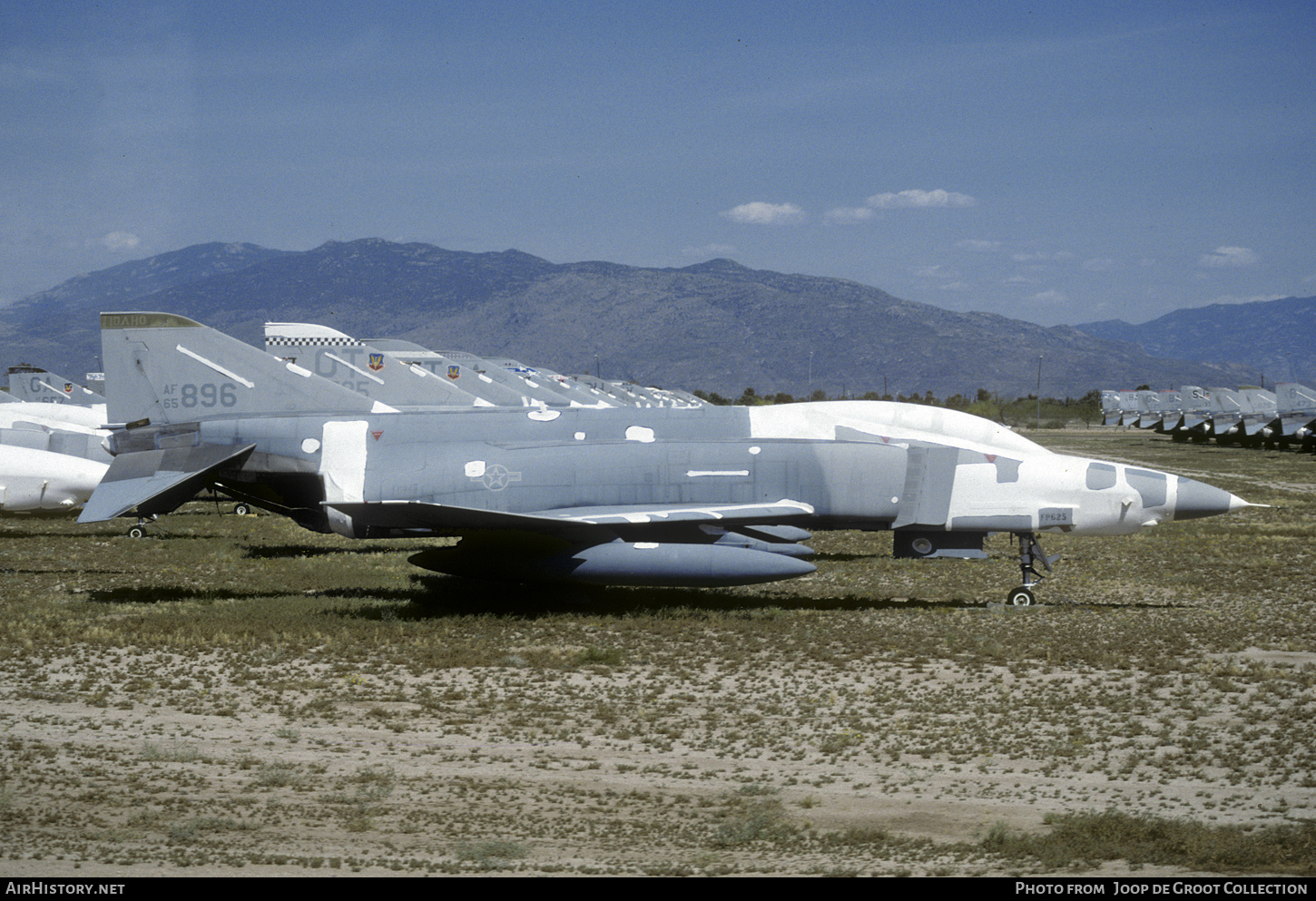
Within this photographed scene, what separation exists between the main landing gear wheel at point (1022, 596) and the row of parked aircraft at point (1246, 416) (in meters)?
49.6

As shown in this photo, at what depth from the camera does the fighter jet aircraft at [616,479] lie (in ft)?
47.6

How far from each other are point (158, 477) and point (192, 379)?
1.93 meters

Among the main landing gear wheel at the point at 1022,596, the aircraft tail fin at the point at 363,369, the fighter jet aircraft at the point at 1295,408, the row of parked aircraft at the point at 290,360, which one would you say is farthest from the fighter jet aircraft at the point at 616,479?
the fighter jet aircraft at the point at 1295,408

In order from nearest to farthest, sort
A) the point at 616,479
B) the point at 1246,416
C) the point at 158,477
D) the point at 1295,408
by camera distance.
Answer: the point at 616,479 → the point at 158,477 → the point at 1295,408 → the point at 1246,416

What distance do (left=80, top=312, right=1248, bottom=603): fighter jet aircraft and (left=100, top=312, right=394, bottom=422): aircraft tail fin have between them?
32 mm

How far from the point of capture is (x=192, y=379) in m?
16.8

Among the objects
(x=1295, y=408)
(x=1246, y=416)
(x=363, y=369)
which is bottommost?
(x=363, y=369)

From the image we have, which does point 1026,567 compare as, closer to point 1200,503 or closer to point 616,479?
point 1200,503

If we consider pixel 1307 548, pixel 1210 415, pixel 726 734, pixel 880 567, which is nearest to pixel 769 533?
pixel 880 567

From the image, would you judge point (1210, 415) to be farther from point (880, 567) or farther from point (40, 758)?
point (40, 758)

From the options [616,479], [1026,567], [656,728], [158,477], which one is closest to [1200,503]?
[1026,567]

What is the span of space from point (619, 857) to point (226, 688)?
233 inches

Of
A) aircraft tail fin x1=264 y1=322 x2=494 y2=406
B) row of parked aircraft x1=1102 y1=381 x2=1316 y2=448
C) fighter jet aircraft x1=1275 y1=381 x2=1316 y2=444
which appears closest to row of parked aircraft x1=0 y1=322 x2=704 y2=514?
aircraft tail fin x1=264 y1=322 x2=494 y2=406

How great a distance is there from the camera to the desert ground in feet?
22.4
